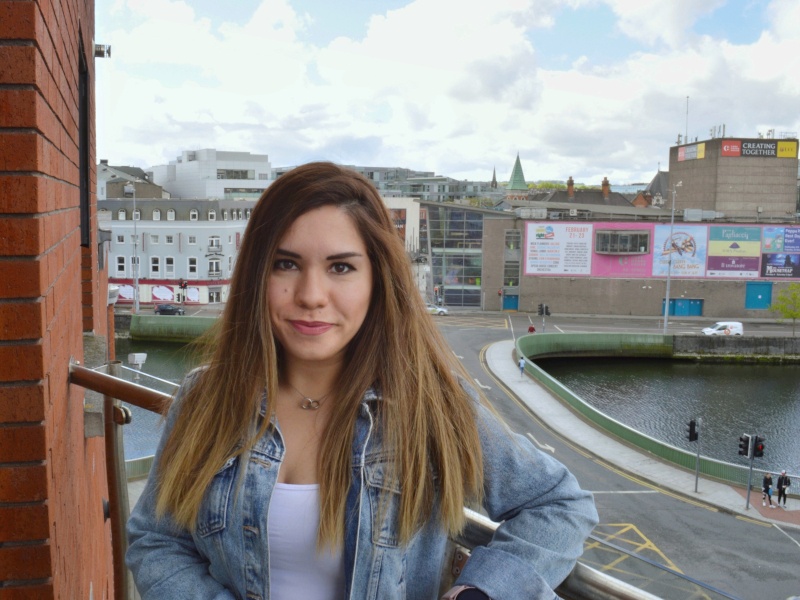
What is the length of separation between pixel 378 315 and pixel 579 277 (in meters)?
43.3

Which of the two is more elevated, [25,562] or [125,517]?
Answer: [25,562]

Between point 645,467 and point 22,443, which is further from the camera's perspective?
point 645,467

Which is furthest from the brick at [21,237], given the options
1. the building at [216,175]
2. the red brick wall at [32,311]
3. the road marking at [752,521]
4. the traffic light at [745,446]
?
the building at [216,175]

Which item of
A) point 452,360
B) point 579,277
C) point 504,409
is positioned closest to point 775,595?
point 504,409

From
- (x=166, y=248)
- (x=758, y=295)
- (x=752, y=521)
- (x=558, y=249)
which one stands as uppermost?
(x=558, y=249)

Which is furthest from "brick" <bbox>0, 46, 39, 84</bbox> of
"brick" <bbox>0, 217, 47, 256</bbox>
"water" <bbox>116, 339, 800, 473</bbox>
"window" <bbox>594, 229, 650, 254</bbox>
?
"window" <bbox>594, 229, 650, 254</bbox>

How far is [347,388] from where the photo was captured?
1647 millimetres

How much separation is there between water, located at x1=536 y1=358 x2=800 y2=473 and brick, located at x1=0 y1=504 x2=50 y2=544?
73.6ft

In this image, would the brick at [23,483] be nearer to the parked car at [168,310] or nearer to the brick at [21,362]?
the brick at [21,362]

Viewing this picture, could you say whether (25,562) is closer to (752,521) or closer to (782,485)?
(752,521)

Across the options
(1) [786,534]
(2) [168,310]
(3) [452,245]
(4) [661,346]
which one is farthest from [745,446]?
(2) [168,310]

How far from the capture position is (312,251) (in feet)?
5.29

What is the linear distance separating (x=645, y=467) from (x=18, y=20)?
18.8m

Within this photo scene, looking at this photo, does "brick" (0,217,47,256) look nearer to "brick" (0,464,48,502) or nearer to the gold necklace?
"brick" (0,464,48,502)
